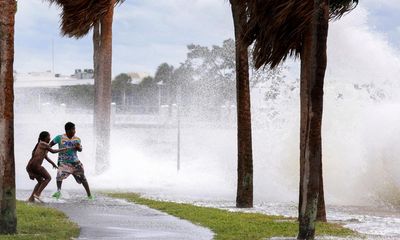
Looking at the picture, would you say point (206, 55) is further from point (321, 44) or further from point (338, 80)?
point (321, 44)

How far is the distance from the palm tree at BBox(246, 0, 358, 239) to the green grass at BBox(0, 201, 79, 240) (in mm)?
3308

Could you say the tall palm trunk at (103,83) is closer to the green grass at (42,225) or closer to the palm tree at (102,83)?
the palm tree at (102,83)

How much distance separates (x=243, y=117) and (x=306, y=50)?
3.75 meters

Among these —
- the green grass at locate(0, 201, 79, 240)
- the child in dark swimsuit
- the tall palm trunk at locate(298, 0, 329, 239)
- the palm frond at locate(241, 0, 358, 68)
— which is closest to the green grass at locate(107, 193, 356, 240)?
the tall palm trunk at locate(298, 0, 329, 239)

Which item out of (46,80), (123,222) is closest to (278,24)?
(123,222)

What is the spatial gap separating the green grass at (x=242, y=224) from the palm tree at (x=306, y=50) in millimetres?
439

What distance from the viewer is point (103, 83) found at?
28625mm

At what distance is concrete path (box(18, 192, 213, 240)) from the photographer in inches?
527

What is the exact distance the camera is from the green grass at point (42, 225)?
12.8 meters

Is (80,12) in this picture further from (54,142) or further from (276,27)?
(276,27)

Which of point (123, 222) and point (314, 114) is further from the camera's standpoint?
point (123, 222)

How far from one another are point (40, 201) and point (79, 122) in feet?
134

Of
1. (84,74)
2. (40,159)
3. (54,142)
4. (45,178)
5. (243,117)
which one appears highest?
(84,74)

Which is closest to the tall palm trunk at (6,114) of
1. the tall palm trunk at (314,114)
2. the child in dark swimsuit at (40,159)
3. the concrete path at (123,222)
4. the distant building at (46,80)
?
the concrete path at (123,222)
